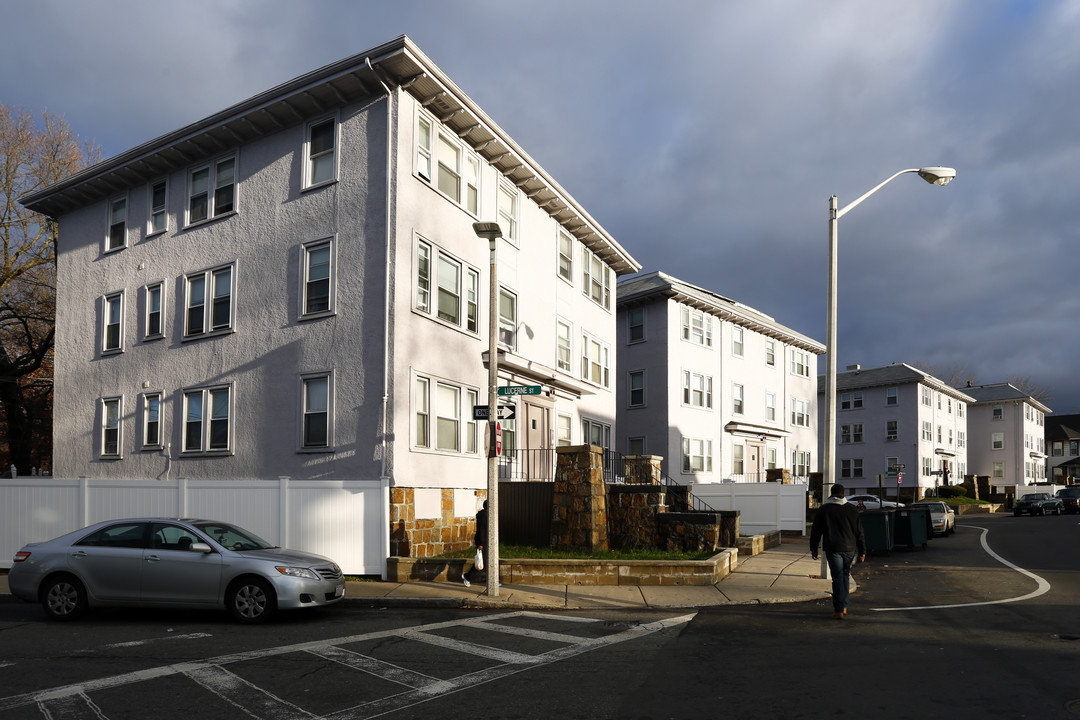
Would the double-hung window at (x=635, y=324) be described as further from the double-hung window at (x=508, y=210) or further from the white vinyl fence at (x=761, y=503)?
the double-hung window at (x=508, y=210)

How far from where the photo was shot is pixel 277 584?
11.6 meters

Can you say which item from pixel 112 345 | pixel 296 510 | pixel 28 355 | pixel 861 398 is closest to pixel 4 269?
pixel 28 355

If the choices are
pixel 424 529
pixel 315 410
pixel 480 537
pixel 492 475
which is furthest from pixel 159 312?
pixel 492 475

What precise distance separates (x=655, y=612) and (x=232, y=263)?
13.7 m

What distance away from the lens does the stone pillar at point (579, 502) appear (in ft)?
59.1

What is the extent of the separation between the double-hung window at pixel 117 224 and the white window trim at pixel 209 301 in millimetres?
3605

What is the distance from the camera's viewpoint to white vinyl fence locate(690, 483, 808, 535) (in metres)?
28.1

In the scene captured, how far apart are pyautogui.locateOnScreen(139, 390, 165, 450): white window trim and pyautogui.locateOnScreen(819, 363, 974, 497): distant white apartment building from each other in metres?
50.1

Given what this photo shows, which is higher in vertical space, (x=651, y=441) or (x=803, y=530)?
(x=651, y=441)

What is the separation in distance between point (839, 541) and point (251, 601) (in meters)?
8.11

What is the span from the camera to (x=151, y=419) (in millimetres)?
22312

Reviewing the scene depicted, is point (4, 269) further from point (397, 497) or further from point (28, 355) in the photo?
point (397, 497)

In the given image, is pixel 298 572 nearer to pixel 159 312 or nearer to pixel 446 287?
pixel 446 287

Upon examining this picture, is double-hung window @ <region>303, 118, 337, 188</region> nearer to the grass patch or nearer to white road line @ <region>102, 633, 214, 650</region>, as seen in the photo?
the grass patch
